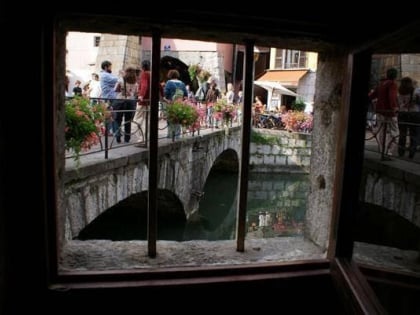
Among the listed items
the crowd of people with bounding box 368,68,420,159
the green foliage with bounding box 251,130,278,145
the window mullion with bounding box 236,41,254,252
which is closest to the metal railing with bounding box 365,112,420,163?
the crowd of people with bounding box 368,68,420,159

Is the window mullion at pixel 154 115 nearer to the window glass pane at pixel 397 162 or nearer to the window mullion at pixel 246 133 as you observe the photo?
the window mullion at pixel 246 133

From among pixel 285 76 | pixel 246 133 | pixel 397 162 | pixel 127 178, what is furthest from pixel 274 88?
pixel 246 133

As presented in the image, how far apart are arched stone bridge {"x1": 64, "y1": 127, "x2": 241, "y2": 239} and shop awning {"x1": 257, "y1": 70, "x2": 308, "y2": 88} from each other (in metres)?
15.2

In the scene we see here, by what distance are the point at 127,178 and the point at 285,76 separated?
65.7ft

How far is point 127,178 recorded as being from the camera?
19.1 feet

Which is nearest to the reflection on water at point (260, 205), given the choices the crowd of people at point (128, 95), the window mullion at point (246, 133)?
the crowd of people at point (128, 95)

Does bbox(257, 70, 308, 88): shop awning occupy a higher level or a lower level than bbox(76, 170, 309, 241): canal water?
higher

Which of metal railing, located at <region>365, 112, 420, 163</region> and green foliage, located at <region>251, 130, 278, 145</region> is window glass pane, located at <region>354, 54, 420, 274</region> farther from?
green foliage, located at <region>251, 130, 278, 145</region>

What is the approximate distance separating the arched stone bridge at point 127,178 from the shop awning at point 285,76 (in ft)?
49.8

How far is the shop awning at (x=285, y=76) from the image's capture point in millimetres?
23875

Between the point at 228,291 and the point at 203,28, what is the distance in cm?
112

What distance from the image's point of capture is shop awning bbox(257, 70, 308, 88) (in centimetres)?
2388

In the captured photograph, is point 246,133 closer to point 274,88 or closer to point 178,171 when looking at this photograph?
point 178,171

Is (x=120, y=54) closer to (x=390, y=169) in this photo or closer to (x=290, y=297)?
(x=390, y=169)
